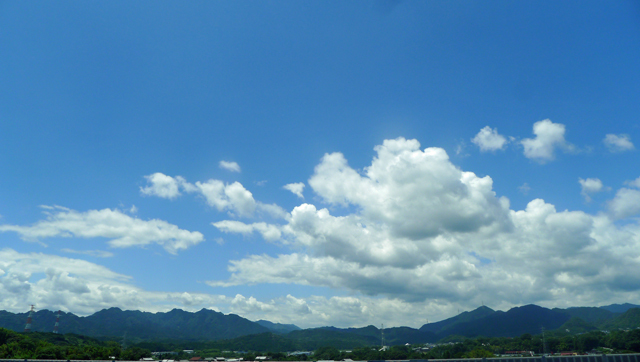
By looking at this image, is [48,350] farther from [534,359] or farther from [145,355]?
[534,359]

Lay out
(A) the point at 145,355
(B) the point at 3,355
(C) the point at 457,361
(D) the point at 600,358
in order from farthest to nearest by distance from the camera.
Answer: (A) the point at 145,355, (B) the point at 3,355, (C) the point at 457,361, (D) the point at 600,358

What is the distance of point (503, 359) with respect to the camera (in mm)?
68125

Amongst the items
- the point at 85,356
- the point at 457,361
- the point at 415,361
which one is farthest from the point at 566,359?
the point at 85,356

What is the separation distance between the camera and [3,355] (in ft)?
383

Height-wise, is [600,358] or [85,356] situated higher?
[600,358]

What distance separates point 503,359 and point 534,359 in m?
9.64

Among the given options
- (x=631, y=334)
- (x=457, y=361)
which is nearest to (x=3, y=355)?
(x=457, y=361)

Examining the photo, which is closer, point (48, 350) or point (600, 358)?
point (600, 358)

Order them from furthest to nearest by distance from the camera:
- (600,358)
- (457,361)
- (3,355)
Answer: (3,355)
(457,361)
(600,358)

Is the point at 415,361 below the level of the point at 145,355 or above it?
above

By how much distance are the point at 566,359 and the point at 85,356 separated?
138m

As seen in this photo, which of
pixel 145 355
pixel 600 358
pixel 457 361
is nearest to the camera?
pixel 600 358

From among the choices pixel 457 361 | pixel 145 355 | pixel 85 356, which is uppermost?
pixel 457 361

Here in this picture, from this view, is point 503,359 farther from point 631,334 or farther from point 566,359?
point 631,334
